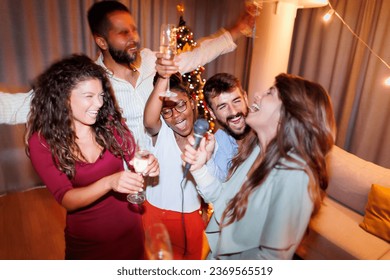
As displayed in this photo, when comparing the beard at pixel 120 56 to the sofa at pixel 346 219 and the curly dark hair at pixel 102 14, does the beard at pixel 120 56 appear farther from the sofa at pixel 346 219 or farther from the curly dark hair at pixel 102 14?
the sofa at pixel 346 219

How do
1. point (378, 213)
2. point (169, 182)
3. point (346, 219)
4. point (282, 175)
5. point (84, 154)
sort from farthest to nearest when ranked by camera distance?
1. point (346, 219)
2. point (378, 213)
3. point (169, 182)
4. point (84, 154)
5. point (282, 175)

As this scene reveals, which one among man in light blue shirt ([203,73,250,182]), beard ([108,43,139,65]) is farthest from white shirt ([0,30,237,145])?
man in light blue shirt ([203,73,250,182])

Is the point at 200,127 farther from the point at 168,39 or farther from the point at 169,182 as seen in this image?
the point at 169,182

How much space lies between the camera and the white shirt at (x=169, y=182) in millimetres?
1592

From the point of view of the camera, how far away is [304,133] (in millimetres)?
994

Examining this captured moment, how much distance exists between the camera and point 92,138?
1334 mm

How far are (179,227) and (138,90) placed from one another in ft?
3.00

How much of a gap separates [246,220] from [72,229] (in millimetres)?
836

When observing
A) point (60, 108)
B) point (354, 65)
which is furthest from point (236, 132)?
point (354, 65)

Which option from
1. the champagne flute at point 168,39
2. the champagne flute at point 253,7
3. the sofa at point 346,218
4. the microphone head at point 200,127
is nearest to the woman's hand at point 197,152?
the microphone head at point 200,127

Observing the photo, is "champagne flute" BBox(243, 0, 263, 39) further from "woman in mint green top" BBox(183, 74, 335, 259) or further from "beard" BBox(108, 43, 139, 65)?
"woman in mint green top" BBox(183, 74, 335, 259)
